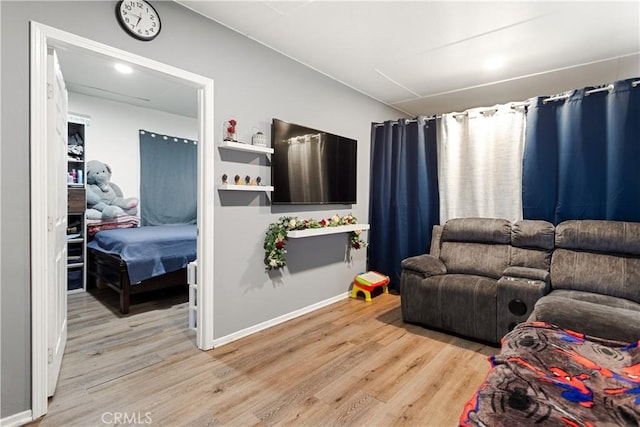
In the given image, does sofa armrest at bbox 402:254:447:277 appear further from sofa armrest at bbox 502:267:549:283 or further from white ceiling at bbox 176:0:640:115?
white ceiling at bbox 176:0:640:115

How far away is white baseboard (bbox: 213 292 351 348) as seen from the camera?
2.62m

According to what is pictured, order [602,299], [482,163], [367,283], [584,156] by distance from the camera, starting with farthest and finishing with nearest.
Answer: [367,283], [482,163], [584,156], [602,299]

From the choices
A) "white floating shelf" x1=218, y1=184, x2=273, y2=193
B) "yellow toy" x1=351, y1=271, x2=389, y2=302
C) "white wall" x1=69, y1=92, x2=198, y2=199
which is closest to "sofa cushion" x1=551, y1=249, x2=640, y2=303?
"yellow toy" x1=351, y1=271, x2=389, y2=302

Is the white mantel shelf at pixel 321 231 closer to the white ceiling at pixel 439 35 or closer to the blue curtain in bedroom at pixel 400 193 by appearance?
the blue curtain in bedroom at pixel 400 193

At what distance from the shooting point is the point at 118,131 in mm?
4738

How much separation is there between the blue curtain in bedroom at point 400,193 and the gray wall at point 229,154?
0.19m

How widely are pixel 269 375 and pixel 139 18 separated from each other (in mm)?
2519

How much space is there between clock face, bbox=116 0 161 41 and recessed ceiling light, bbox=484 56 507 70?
2873 mm

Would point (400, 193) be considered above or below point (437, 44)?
below

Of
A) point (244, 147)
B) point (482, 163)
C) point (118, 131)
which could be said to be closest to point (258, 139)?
point (244, 147)

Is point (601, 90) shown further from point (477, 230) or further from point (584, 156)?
point (477, 230)

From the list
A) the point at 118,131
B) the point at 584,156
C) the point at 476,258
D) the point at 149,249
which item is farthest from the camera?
the point at 118,131

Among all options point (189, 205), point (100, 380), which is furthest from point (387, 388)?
point (189, 205)

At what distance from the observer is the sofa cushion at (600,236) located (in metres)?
2.55
